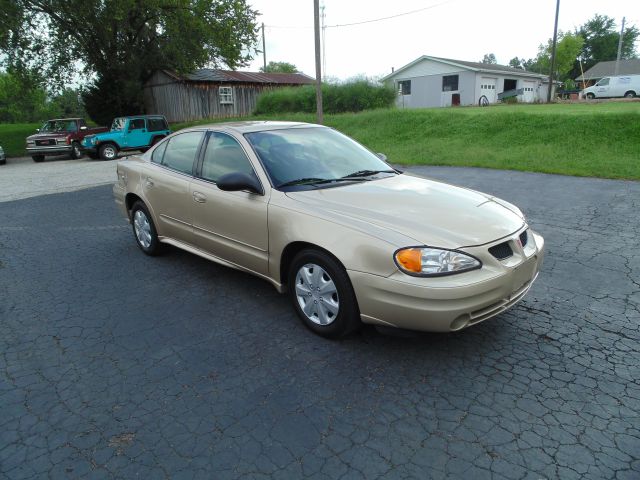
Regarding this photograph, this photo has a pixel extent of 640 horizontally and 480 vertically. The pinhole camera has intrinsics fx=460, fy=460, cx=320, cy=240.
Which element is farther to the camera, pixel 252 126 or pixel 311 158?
pixel 252 126

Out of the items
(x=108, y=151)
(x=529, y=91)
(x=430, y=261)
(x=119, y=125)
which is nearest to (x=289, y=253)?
(x=430, y=261)

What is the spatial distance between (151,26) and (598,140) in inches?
930

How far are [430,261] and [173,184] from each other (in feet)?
9.73

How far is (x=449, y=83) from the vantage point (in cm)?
3675

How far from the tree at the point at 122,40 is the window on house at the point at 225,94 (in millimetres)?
4205

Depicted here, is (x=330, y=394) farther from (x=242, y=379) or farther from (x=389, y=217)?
(x=389, y=217)

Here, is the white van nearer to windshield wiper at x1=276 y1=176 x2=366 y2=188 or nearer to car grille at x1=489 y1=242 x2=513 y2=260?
windshield wiper at x1=276 y1=176 x2=366 y2=188

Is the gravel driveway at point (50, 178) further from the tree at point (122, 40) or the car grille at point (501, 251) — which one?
the car grille at point (501, 251)

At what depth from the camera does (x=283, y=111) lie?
2520 centimetres

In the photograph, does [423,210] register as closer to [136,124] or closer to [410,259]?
[410,259]

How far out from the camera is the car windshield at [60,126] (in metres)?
20.1

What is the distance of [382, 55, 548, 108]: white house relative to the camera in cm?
3541

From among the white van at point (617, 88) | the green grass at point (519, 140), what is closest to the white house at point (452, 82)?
the white van at point (617, 88)

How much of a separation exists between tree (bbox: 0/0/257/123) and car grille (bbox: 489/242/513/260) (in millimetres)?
23936
